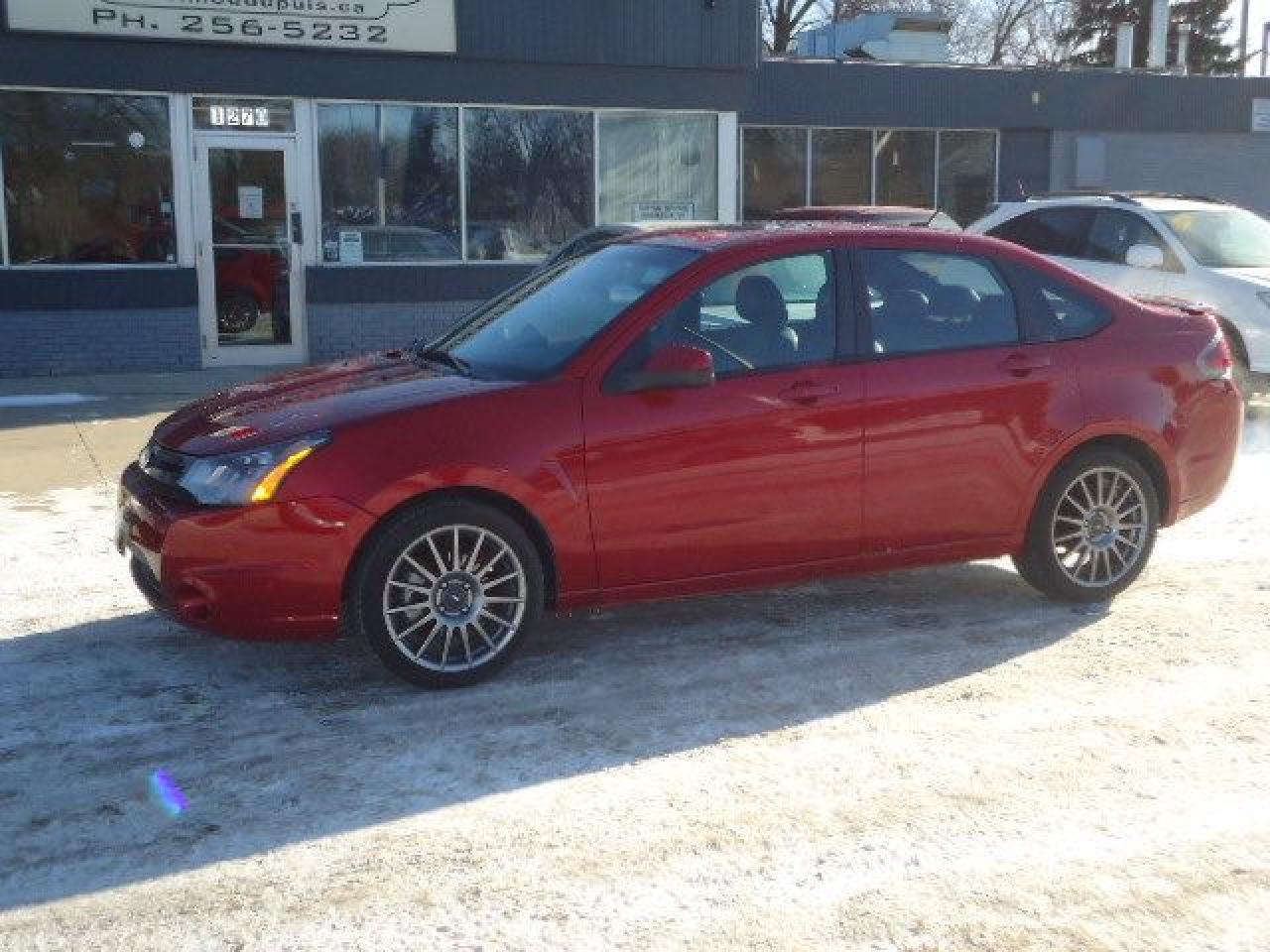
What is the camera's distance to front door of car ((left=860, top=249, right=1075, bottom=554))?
229 inches

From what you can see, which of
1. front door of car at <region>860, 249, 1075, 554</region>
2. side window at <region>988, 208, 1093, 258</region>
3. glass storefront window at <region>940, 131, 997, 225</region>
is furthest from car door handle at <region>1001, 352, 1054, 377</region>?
glass storefront window at <region>940, 131, 997, 225</region>

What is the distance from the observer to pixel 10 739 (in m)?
4.78

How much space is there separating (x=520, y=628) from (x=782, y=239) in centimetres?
192

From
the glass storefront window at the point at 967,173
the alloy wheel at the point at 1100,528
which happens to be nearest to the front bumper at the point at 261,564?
the alloy wheel at the point at 1100,528

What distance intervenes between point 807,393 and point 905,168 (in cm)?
1588

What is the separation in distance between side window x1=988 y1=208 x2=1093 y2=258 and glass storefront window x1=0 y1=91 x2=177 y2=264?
327 inches

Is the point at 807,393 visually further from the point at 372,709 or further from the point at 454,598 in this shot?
the point at 372,709

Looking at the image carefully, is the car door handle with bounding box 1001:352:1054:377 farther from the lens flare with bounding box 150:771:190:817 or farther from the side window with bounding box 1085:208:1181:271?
the side window with bounding box 1085:208:1181:271

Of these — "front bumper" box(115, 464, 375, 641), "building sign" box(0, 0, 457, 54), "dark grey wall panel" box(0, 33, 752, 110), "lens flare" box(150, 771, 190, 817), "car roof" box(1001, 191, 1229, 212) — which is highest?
"building sign" box(0, 0, 457, 54)

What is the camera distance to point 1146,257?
11.4m

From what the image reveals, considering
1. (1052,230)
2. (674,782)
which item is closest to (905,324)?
(674,782)

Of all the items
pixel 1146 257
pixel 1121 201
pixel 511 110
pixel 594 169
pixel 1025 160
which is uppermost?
pixel 511 110

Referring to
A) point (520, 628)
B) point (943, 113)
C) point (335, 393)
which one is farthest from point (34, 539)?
point (943, 113)

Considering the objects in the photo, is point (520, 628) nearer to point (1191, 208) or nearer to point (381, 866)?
point (381, 866)
